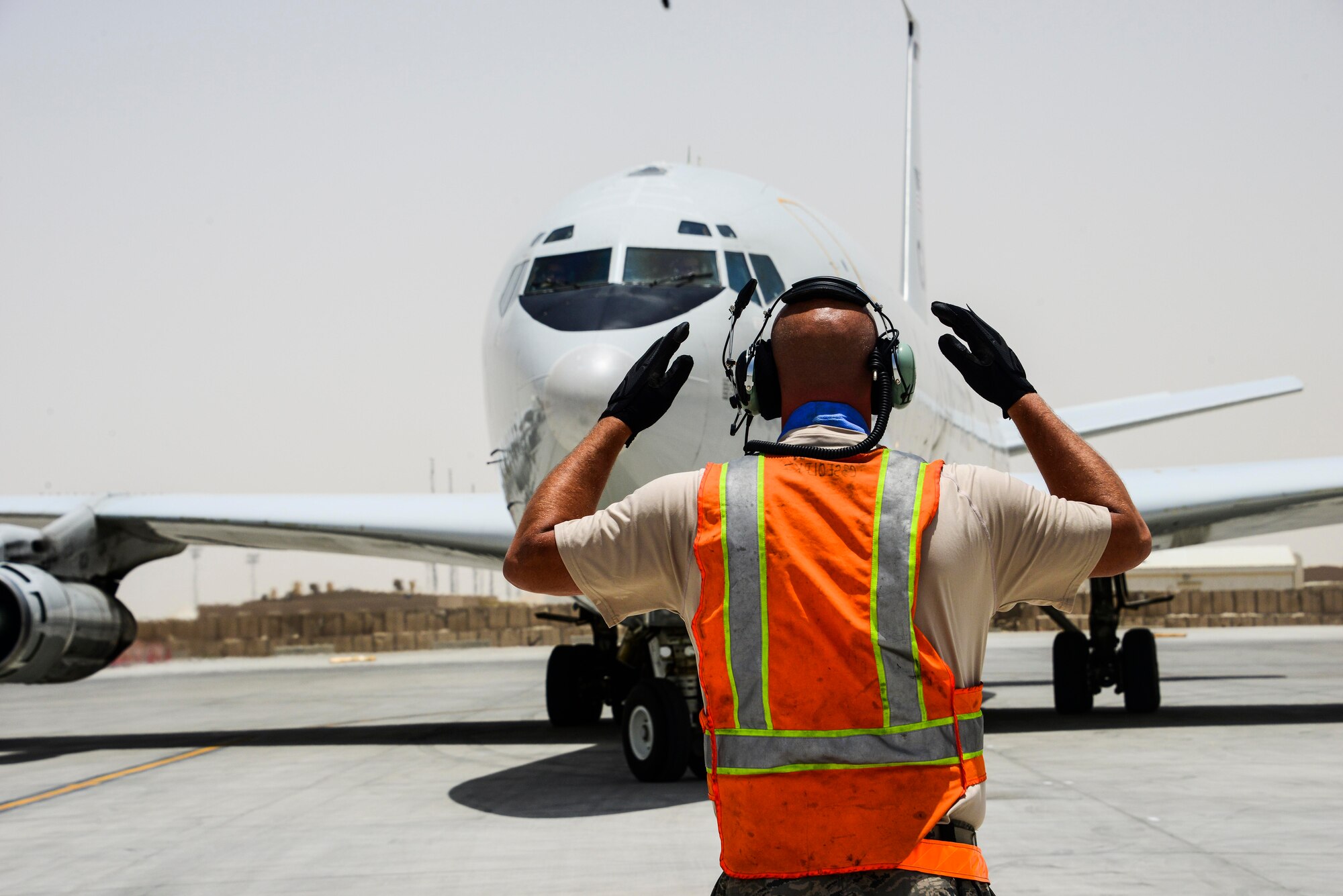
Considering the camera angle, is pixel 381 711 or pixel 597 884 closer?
pixel 597 884

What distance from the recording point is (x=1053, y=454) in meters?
Result: 2.30

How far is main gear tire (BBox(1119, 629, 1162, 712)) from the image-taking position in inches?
523

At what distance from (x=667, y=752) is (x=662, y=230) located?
335cm

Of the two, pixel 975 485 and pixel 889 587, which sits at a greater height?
pixel 975 485

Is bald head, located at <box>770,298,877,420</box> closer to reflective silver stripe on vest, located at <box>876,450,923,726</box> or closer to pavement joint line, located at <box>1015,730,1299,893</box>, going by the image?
reflective silver stripe on vest, located at <box>876,450,923,726</box>

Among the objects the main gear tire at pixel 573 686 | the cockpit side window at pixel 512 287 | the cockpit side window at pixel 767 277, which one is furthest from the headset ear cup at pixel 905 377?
the main gear tire at pixel 573 686

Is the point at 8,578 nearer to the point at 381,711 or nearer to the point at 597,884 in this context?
the point at 381,711

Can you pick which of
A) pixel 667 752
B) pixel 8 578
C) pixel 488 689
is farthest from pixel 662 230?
pixel 488 689

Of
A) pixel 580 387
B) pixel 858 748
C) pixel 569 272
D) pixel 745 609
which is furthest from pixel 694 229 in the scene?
pixel 858 748

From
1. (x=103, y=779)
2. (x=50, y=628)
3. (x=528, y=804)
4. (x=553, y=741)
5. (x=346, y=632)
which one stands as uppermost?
(x=50, y=628)

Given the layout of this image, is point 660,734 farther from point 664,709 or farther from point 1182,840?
point 1182,840

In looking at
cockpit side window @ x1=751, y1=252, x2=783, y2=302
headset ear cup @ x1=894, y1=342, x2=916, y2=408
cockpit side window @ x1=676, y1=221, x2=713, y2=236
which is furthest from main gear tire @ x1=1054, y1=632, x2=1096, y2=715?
headset ear cup @ x1=894, y1=342, x2=916, y2=408

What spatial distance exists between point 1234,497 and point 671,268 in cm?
648

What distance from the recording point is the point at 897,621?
2.14 m
